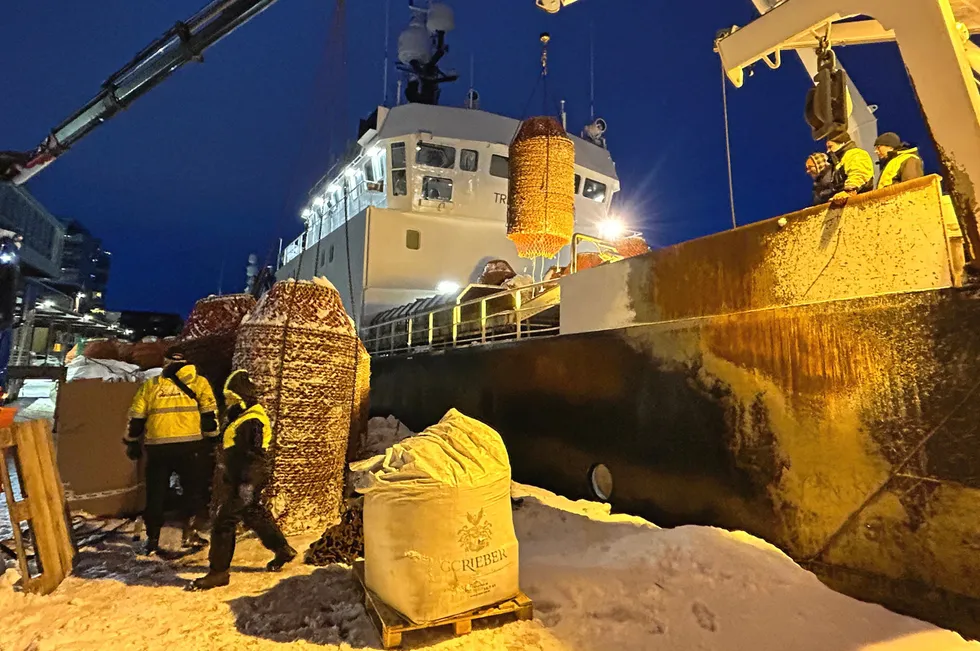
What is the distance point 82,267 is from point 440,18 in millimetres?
50674

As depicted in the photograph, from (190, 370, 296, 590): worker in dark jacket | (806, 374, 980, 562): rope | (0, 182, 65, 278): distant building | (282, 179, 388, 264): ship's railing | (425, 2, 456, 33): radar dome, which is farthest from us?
(0, 182, 65, 278): distant building

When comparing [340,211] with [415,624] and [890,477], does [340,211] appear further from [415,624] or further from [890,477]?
[890,477]

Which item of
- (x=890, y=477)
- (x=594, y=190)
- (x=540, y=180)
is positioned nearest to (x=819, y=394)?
(x=890, y=477)

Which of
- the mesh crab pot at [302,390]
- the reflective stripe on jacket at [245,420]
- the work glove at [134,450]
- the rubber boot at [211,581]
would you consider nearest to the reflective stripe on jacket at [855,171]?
the mesh crab pot at [302,390]

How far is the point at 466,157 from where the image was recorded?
603 inches

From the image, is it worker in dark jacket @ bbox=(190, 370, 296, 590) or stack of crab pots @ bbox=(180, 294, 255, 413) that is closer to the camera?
worker in dark jacket @ bbox=(190, 370, 296, 590)

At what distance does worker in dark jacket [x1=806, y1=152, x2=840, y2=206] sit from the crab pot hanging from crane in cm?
524

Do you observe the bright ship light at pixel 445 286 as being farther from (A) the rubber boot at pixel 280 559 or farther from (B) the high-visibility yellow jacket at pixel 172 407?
(A) the rubber boot at pixel 280 559

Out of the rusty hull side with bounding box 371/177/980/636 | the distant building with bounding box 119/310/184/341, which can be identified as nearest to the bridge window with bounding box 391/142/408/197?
the rusty hull side with bounding box 371/177/980/636

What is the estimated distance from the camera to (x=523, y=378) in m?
6.78

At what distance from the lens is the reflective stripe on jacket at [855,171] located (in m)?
3.49

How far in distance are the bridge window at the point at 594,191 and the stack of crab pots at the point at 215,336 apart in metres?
12.7

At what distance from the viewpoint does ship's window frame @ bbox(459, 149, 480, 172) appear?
1528 cm

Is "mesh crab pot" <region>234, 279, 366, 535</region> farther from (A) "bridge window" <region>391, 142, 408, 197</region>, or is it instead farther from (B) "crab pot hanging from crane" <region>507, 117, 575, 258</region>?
(A) "bridge window" <region>391, 142, 408, 197</region>
